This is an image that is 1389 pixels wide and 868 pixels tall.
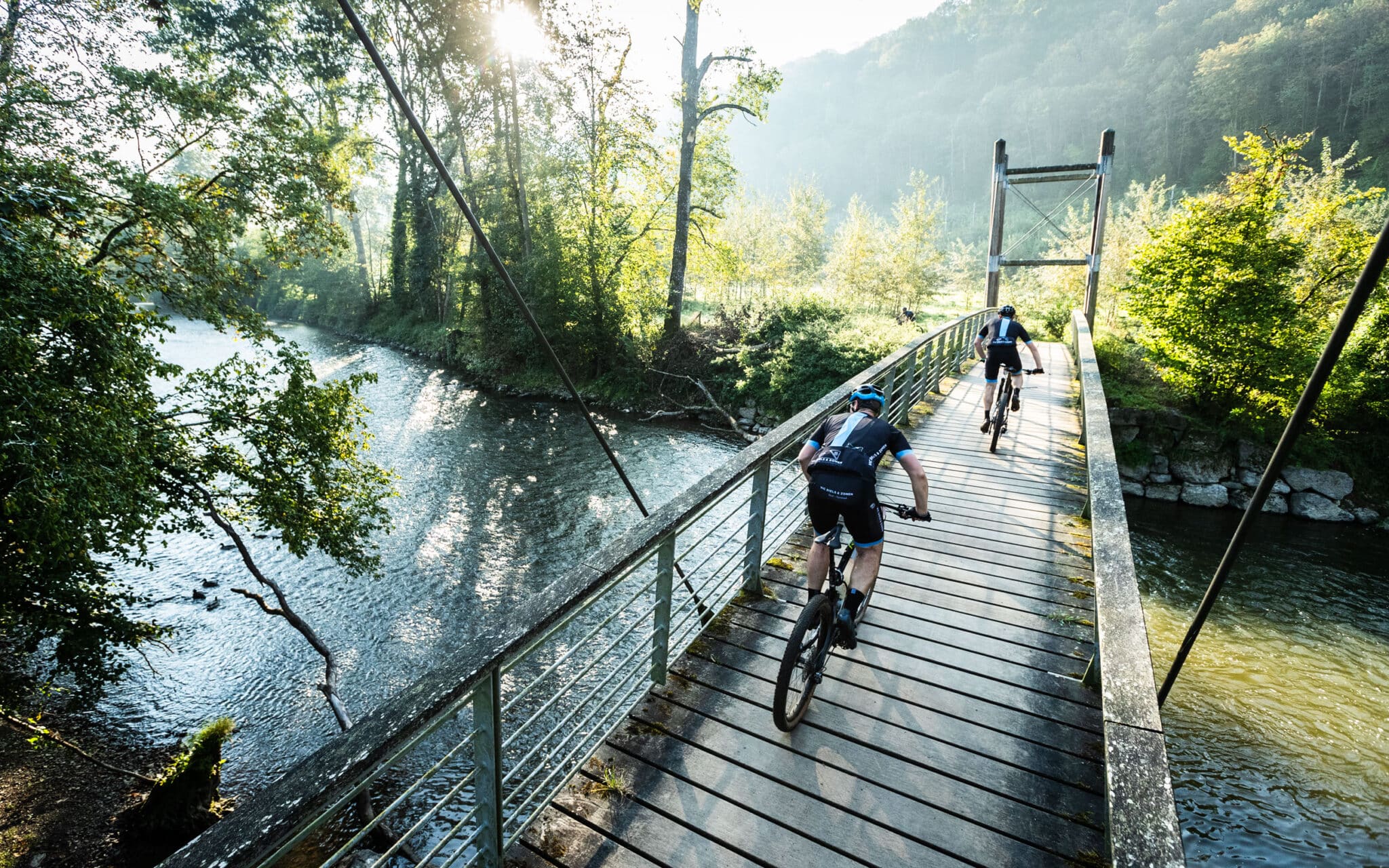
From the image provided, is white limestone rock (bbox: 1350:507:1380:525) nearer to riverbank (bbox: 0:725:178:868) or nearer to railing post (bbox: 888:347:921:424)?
railing post (bbox: 888:347:921:424)

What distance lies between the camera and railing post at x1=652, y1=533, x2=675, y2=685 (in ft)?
11.2

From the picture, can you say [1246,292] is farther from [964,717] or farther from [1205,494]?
[964,717]

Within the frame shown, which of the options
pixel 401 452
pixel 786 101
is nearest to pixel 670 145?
pixel 401 452

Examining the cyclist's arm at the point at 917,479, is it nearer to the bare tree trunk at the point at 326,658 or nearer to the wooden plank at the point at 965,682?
the wooden plank at the point at 965,682

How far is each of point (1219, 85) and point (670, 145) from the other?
80969mm

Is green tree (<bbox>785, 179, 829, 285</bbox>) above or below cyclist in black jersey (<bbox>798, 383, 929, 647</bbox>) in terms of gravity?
above

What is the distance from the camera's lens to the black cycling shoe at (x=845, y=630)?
365 cm

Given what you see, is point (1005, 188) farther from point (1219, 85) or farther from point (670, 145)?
point (1219, 85)

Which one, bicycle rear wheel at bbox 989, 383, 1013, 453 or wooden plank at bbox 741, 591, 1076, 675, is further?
bicycle rear wheel at bbox 989, 383, 1013, 453

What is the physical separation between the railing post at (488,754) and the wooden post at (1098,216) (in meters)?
17.2

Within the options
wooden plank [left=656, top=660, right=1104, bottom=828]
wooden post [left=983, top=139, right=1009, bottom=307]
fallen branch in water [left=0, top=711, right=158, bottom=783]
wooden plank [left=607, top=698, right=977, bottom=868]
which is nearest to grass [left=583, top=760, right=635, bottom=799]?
wooden plank [left=607, top=698, right=977, bottom=868]

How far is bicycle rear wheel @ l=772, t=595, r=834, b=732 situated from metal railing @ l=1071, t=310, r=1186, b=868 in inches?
51.4

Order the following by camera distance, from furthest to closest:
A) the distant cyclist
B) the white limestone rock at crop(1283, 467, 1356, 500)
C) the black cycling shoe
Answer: the white limestone rock at crop(1283, 467, 1356, 500)
the distant cyclist
the black cycling shoe

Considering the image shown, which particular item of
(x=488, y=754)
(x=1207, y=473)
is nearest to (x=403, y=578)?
(x=488, y=754)
